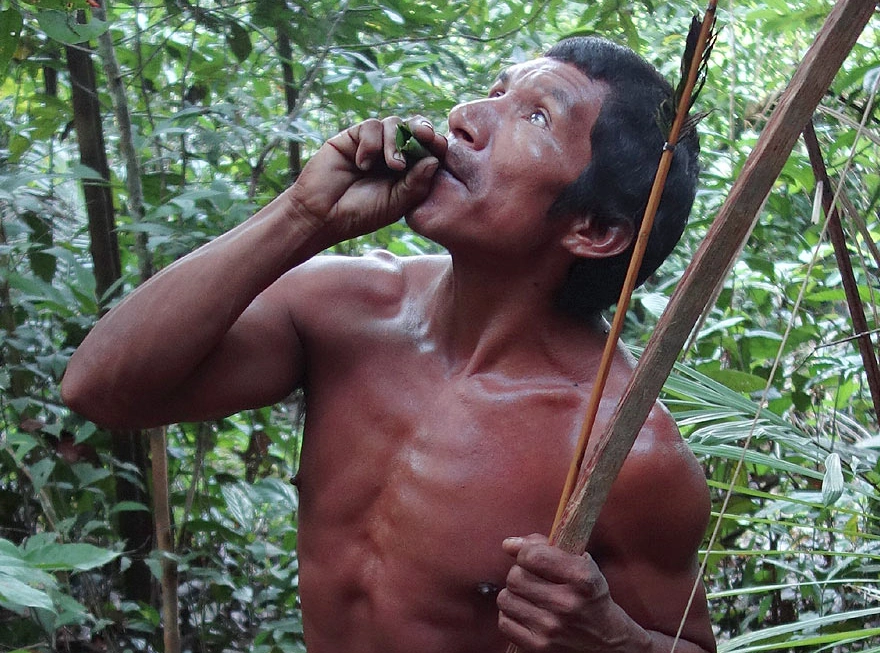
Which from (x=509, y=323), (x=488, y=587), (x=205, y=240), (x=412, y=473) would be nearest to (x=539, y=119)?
(x=509, y=323)

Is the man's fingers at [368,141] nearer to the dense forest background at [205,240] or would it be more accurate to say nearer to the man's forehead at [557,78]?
the man's forehead at [557,78]

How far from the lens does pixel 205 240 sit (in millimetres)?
2180

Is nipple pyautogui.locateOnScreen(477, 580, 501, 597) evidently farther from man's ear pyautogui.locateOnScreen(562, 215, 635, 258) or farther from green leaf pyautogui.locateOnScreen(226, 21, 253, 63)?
green leaf pyautogui.locateOnScreen(226, 21, 253, 63)

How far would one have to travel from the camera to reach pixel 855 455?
2.36m

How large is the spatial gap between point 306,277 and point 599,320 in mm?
461

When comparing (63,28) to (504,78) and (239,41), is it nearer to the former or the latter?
(239,41)

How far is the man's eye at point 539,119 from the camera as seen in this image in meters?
1.42

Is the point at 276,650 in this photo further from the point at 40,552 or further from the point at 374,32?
the point at 374,32

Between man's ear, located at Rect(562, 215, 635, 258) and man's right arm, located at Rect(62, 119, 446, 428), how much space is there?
0.22 metres

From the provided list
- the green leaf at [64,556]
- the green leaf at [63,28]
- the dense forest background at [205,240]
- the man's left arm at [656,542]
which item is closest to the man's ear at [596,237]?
the man's left arm at [656,542]

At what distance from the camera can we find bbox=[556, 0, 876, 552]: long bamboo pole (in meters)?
0.88

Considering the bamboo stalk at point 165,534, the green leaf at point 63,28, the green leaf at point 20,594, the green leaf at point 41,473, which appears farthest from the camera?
the bamboo stalk at point 165,534

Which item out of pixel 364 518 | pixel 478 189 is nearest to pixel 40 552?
pixel 364 518

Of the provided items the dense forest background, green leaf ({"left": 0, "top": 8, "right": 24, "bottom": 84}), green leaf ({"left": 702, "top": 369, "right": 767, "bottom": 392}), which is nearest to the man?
the dense forest background
